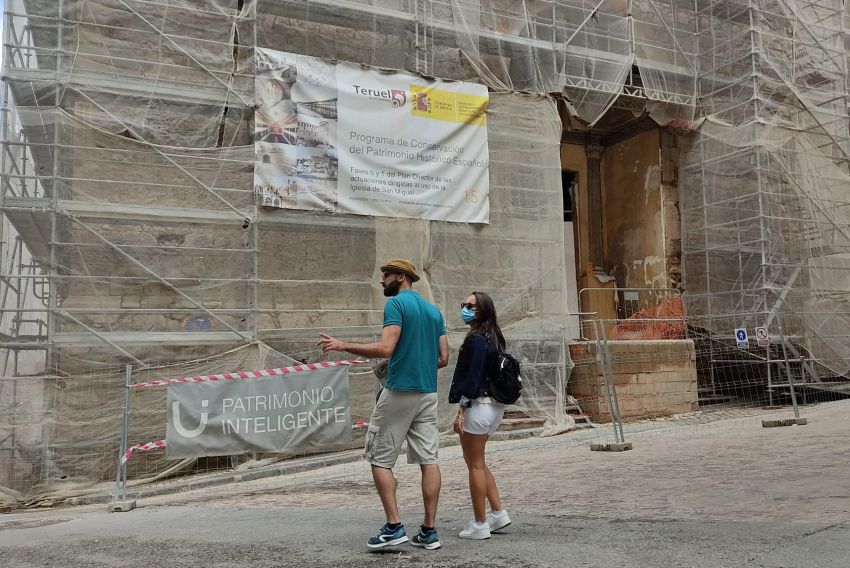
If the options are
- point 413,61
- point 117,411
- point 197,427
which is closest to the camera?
point 197,427

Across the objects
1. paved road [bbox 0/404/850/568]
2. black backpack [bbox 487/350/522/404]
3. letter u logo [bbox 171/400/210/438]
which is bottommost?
paved road [bbox 0/404/850/568]

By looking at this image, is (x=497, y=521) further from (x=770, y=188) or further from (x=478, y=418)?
(x=770, y=188)

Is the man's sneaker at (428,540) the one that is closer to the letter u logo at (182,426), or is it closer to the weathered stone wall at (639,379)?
the letter u logo at (182,426)

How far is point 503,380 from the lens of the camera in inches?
185

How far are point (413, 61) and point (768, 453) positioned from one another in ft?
27.0

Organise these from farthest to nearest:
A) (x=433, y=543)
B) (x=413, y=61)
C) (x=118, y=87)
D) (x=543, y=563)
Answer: (x=413, y=61)
(x=118, y=87)
(x=433, y=543)
(x=543, y=563)

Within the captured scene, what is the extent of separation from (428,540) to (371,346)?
3.91ft

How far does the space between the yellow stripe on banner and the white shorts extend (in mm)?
8390

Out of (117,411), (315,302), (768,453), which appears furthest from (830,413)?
(117,411)

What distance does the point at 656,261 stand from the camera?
15961 mm

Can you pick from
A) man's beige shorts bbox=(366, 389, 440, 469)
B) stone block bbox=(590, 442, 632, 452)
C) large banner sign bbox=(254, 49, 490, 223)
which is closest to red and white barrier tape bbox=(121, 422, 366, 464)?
stone block bbox=(590, 442, 632, 452)

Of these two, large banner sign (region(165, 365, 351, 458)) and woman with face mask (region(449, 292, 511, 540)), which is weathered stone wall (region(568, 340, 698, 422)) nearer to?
large banner sign (region(165, 365, 351, 458))

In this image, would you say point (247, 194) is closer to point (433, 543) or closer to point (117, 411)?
point (117, 411)

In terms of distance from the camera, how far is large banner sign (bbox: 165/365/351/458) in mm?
7938
